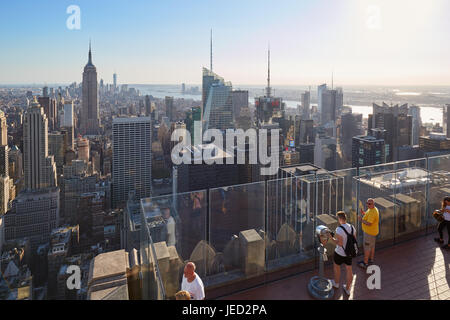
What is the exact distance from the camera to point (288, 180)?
3340 millimetres

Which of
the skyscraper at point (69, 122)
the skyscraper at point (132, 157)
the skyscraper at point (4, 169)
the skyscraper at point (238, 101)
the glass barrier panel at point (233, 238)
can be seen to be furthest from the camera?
the skyscraper at point (238, 101)

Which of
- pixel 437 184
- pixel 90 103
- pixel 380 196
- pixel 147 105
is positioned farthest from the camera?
pixel 147 105

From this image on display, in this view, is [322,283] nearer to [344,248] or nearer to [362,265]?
[344,248]

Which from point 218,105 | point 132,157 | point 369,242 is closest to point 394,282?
point 369,242

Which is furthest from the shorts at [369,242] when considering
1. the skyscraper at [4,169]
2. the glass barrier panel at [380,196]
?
the skyscraper at [4,169]

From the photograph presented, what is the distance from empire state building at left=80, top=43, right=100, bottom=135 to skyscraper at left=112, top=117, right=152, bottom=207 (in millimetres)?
14605

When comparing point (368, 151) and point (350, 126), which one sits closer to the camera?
point (368, 151)

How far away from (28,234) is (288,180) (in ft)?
102

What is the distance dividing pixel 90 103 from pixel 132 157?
79.9 feet

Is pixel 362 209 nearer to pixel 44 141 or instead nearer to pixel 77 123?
pixel 44 141

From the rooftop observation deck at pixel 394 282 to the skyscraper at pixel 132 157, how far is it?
126 ft

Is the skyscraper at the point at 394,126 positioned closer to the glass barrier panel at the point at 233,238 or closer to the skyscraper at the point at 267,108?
the skyscraper at the point at 267,108

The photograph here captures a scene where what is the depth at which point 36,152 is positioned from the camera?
122 feet

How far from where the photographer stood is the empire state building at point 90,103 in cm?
5639
